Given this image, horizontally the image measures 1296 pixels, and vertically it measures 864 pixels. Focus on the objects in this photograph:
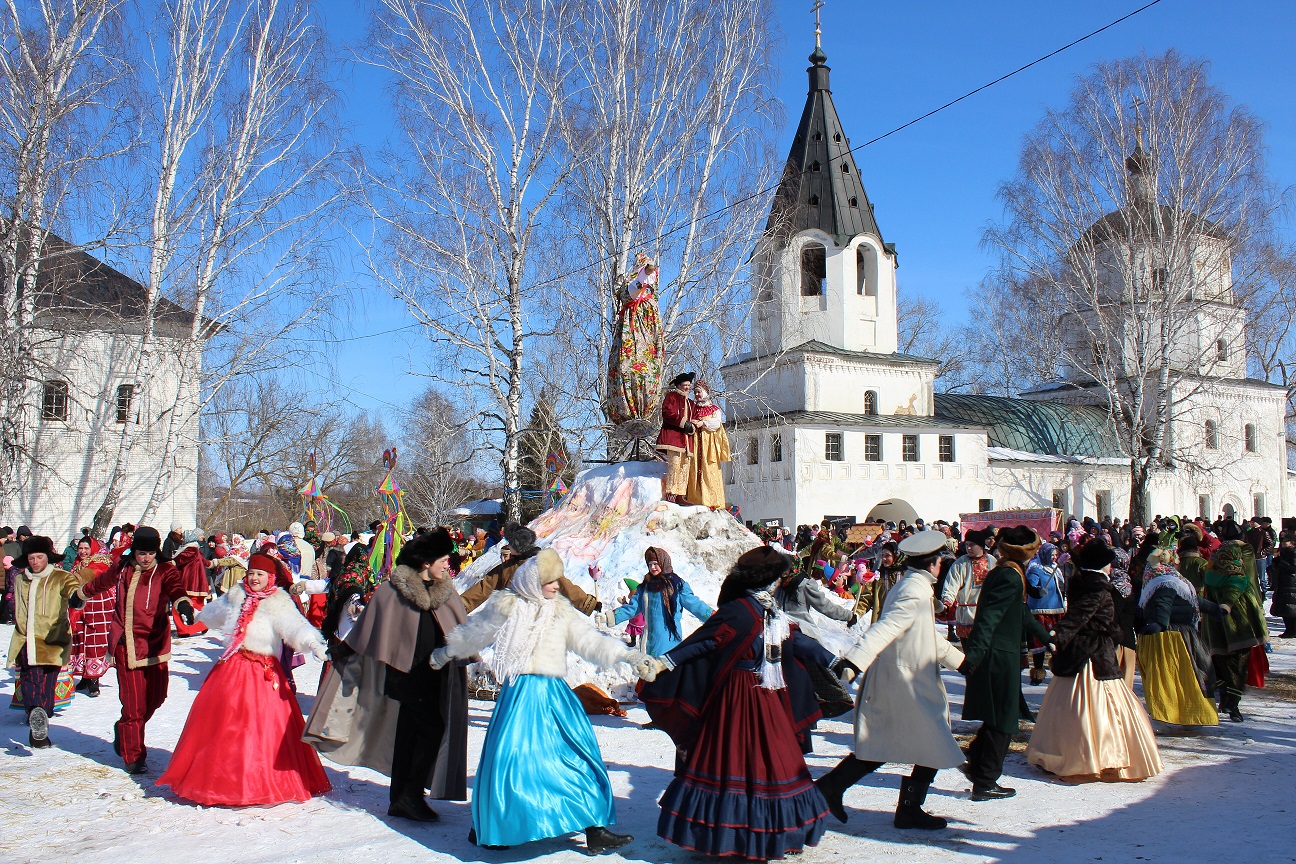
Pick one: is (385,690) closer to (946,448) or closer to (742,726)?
(742,726)

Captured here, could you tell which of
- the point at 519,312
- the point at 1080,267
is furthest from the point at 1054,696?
the point at 1080,267

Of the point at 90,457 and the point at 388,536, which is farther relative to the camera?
the point at 90,457

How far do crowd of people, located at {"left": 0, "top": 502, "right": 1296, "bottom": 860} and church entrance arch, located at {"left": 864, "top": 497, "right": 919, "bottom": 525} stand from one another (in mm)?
28827

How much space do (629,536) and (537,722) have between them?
6011 millimetres

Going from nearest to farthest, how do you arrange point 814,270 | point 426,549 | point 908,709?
point 908,709 < point 426,549 < point 814,270

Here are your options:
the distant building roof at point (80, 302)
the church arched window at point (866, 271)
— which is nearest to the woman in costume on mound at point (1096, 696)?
the distant building roof at point (80, 302)

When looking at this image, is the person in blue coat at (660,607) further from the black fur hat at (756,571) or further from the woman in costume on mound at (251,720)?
the black fur hat at (756,571)

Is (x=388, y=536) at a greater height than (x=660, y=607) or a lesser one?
greater

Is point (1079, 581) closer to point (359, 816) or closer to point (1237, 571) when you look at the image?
point (1237, 571)

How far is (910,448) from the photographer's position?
3728cm

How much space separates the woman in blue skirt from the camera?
4859mm

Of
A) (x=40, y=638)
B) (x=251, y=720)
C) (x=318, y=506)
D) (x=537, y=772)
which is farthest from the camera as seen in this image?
(x=318, y=506)

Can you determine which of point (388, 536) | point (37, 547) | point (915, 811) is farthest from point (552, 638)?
point (388, 536)

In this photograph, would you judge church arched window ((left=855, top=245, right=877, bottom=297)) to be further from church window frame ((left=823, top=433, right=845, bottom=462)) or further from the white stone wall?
the white stone wall
